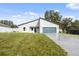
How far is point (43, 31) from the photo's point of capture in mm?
13047

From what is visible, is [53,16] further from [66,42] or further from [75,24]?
[66,42]

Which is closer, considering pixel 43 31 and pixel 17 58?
pixel 17 58

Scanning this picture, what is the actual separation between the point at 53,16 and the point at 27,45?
6.08 feet

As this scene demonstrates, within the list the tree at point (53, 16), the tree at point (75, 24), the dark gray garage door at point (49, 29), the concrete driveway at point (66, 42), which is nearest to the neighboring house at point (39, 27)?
the dark gray garage door at point (49, 29)

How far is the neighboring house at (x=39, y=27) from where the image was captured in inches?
504

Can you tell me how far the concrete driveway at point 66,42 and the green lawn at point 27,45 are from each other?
0.89ft

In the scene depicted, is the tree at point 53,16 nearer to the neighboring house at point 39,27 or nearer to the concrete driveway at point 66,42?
the neighboring house at point 39,27

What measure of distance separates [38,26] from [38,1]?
4.61 feet

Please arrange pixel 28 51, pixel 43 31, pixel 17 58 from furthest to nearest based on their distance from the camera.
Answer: pixel 43 31 < pixel 28 51 < pixel 17 58

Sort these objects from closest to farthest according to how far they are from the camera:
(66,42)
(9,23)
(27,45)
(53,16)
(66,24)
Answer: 1. (27,45)
2. (9,23)
3. (53,16)
4. (66,42)
5. (66,24)

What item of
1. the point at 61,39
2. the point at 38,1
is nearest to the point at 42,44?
the point at 61,39

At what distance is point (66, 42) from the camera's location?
13.0 meters

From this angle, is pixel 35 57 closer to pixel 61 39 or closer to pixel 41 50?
pixel 41 50

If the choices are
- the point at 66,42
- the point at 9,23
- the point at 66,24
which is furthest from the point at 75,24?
the point at 9,23
